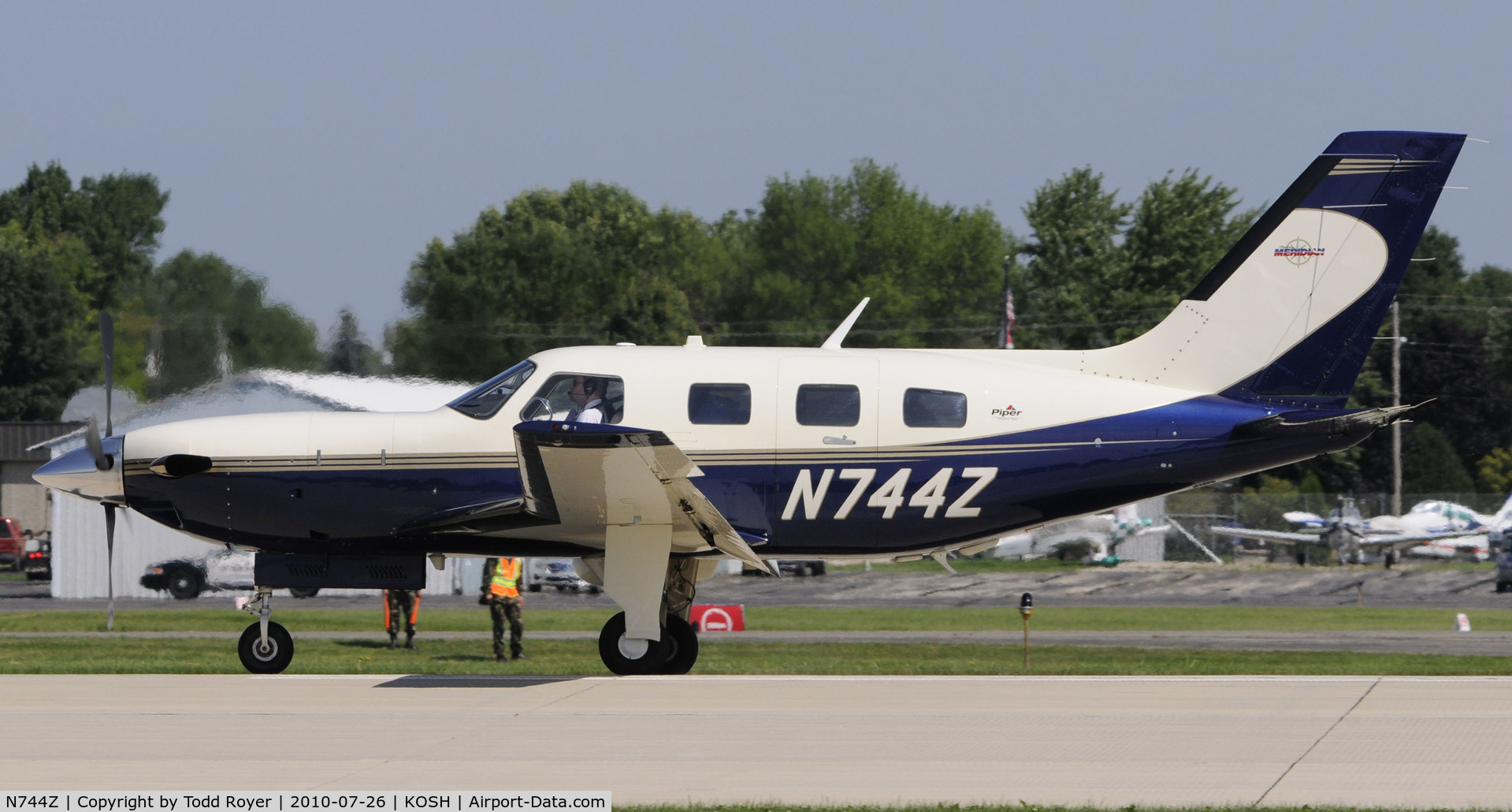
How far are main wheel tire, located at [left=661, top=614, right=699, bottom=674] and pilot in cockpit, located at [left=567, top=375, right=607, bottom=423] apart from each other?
2.11m

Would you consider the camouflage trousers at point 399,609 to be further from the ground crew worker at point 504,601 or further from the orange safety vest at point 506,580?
the orange safety vest at point 506,580

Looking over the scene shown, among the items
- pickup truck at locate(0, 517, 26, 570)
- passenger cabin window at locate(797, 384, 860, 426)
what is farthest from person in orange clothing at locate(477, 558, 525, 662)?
pickup truck at locate(0, 517, 26, 570)

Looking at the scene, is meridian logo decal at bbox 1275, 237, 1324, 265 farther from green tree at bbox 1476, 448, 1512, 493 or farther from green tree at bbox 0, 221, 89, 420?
green tree at bbox 1476, 448, 1512, 493

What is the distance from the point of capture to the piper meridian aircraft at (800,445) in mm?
13414

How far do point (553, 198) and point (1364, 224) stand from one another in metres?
66.9

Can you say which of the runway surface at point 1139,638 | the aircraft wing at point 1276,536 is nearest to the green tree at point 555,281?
the runway surface at point 1139,638

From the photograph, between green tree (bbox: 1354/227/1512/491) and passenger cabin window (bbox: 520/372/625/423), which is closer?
passenger cabin window (bbox: 520/372/625/423)

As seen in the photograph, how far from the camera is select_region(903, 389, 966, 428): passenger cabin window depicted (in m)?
13.5

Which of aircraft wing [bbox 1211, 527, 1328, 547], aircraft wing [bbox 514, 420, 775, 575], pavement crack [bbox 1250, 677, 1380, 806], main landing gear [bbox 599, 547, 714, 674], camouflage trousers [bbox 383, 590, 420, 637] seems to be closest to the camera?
pavement crack [bbox 1250, 677, 1380, 806]

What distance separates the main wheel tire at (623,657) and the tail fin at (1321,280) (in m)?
4.84

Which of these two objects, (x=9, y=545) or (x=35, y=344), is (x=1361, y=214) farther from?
(x=35, y=344)

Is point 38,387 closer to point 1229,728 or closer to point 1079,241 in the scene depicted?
point 1079,241

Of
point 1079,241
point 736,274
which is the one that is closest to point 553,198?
point 736,274

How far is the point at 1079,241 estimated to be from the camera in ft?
224
